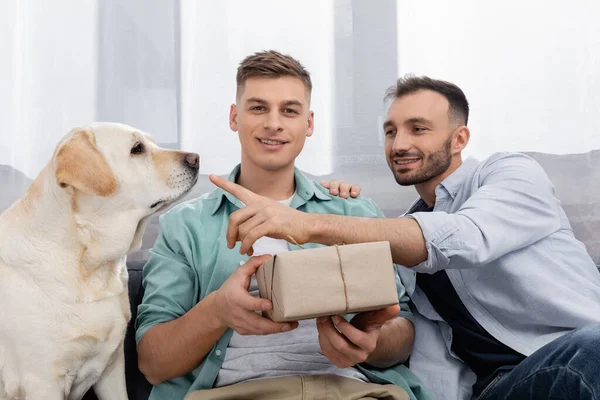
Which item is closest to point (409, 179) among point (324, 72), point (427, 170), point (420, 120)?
point (427, 170)

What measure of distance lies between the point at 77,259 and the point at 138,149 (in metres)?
0.26

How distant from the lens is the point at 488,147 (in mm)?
1892

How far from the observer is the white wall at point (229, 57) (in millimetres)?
1860

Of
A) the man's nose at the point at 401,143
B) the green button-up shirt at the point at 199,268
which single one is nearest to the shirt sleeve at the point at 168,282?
the green button-up shirt at the point at 199,268

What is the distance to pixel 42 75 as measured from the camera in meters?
1.87

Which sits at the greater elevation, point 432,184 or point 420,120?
point 420,120

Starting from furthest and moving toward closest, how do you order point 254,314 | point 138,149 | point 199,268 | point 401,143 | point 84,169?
point 401,143 → point 199,268 → point 138,149 → point 84,169 → point 254,314

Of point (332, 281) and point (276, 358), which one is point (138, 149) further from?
point (332, 281)

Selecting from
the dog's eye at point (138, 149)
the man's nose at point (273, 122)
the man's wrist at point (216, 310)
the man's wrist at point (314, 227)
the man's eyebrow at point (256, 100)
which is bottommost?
the man's wrist at point (216, 310)

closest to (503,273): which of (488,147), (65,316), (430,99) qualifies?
(430,99)

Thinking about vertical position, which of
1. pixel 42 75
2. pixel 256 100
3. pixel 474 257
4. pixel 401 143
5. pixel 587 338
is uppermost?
pixel 42 75

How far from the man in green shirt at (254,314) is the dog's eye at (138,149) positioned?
221 millimetres

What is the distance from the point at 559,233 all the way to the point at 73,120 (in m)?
1.44

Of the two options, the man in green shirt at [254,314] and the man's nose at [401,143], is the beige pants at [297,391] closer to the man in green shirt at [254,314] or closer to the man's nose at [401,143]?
the man in green shirt at [254,314]
